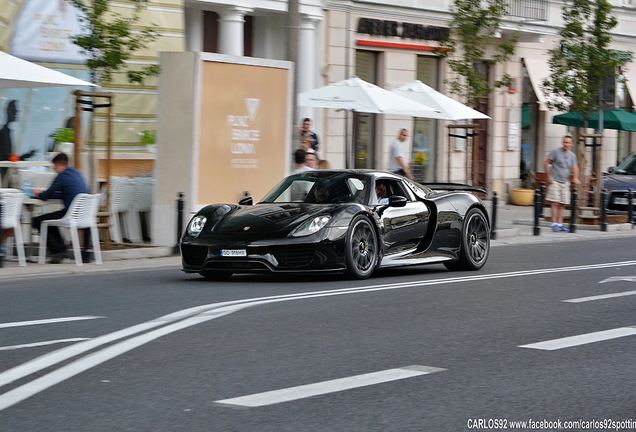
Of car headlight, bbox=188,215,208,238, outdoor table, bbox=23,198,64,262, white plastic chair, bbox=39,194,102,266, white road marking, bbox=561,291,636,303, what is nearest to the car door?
car headlight, bbox=188,215,208,238

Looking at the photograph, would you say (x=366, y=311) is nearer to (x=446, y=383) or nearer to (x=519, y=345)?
(x=519, y=345)

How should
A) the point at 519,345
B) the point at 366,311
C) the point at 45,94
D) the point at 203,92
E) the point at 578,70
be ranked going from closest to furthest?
1. the point at 519,345
2. the point at 366,311
3. the point at 203,92
4. the point at 45,94
5. the point at 578,70

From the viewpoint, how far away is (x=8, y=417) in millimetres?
5586

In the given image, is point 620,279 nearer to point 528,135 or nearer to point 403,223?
point 403,223

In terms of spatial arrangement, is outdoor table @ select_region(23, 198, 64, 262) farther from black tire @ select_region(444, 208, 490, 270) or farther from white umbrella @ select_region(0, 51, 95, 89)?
black tire @ select_region(444, 208, 490, 270)

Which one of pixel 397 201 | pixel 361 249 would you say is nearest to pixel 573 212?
pixel 397 201

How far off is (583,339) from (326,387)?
279cm

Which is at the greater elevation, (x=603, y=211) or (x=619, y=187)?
(x=619, y=187)

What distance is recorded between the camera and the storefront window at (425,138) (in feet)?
100.0

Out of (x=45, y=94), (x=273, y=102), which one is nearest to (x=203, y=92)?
(x=273, y=102)

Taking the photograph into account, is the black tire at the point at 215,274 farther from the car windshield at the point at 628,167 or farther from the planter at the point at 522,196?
the planter at the point at 522,196

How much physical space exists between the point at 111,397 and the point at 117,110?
17.3 meters

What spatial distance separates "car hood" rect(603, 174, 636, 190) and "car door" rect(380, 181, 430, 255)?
45.1 ft

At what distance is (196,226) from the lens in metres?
12.5
